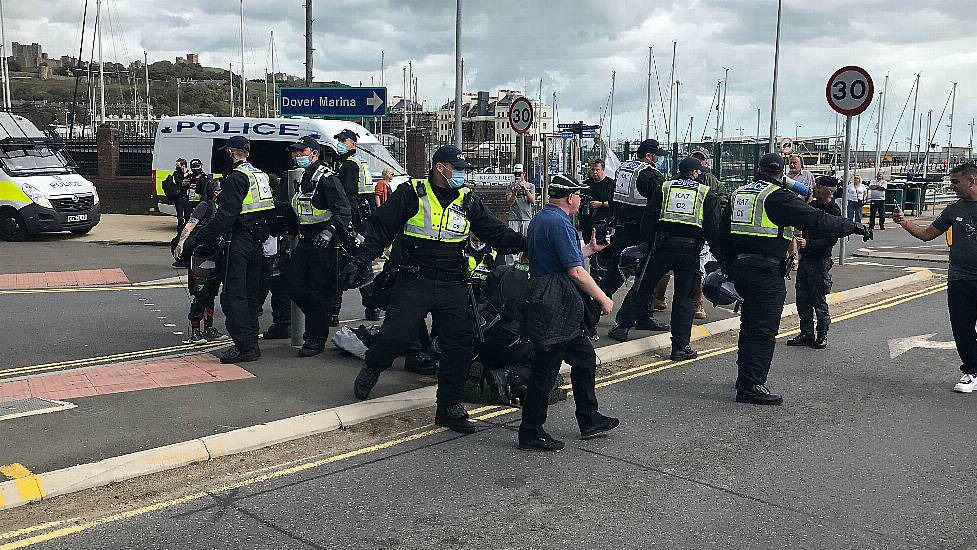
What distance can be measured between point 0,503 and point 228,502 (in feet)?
4.00

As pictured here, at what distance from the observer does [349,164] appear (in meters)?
9.41

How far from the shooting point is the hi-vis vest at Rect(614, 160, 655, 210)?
10969mm

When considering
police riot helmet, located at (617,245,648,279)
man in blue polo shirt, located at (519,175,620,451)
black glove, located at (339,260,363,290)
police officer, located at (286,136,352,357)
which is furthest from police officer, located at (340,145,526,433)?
police riot helmet, located at (617,245,648,279)

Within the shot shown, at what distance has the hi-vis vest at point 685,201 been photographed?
31.3 ft

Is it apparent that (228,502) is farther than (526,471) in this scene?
No

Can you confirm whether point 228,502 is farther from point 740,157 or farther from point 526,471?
point 740,157

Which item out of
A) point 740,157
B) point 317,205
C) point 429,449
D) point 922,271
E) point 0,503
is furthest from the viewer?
point 740,157

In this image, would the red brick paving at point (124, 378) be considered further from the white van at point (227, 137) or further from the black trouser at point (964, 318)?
the white van at point (227, 137)

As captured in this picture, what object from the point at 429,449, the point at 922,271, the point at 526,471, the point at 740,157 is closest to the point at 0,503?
the point at 429,449

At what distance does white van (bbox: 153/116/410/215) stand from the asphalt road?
15716 mm

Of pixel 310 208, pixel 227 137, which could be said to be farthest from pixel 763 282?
pixel 227 137

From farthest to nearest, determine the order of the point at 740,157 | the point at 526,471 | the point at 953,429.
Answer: the point at 740,157, the point at 953,429, the point at 526,471

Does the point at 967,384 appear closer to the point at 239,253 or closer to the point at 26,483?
the point at 239,253

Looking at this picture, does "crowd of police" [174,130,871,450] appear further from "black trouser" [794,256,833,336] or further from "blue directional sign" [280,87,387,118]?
"blue directional sign" [280,87,387,118]
